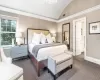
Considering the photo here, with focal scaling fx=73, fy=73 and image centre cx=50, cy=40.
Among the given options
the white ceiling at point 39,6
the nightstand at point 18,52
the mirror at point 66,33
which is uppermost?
the white ceiling at point 39,6

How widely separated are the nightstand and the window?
2.36ft

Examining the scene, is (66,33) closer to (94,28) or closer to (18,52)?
(94,28)

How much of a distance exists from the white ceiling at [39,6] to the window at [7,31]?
0.83 metres

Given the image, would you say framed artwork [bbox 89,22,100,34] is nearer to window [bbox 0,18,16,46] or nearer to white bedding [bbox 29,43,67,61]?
white bedding [bbox 29,43,67,61]

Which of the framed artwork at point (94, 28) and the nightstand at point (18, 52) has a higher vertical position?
the framed artwork at point (94, 28)

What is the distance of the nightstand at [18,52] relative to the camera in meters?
3.76

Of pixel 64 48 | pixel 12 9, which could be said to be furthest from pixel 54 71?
pixel 12 9

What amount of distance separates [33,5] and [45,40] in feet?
7.26

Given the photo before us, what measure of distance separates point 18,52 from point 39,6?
3.02 meters

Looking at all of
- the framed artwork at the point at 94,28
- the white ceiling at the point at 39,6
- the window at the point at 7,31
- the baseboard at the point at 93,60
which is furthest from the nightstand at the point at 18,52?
the framed artwork at the point at 94,28

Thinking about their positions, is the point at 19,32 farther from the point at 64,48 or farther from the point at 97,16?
the point at 97,16

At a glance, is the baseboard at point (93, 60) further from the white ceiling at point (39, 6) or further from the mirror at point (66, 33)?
the white ceiling at point (39, 6)

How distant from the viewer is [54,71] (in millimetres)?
2191

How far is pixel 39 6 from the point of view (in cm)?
458
